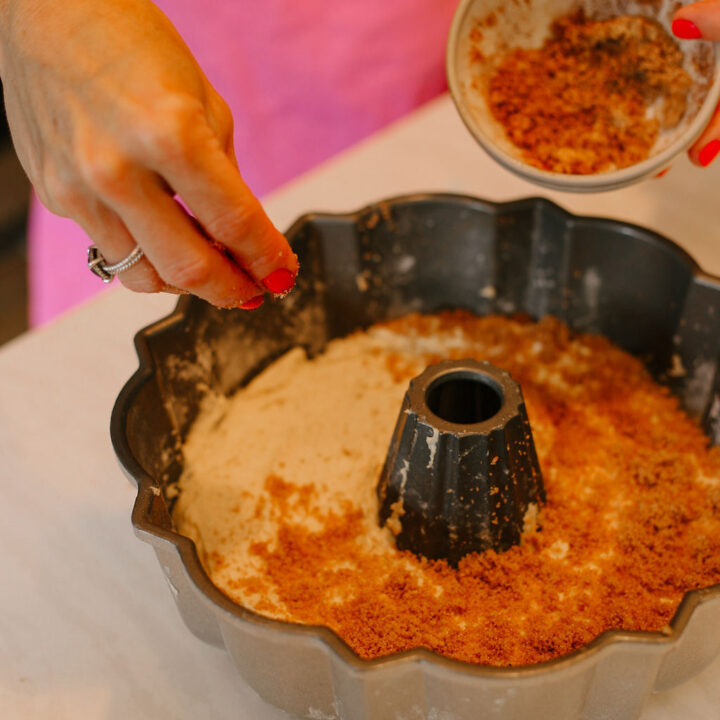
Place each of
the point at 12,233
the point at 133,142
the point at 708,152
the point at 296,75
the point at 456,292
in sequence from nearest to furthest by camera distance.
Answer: the point at 133,142, the point at 708,152, the point at 456,292, the point at 296,75, the point at 12,233

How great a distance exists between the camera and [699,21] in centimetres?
59

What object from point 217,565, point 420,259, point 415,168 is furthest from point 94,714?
point 415,168

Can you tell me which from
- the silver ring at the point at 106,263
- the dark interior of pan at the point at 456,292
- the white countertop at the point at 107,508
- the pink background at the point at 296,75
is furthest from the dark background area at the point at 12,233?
the silver ring at the point at 106,263

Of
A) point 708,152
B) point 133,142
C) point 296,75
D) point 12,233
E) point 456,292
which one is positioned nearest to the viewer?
point 133,142

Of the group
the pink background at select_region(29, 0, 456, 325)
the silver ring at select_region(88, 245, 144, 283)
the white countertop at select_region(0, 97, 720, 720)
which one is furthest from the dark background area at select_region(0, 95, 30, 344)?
the silver ring at select_region(88, 245, 144, 283)

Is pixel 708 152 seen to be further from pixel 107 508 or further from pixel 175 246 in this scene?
pixel 107 508

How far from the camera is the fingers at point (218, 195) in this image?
1.41 ft

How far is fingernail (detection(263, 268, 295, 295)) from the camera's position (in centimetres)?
53

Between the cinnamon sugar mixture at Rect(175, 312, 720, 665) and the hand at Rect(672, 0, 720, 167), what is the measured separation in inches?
8.6

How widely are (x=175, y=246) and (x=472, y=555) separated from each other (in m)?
0.32

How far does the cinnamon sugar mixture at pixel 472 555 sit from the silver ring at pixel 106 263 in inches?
8.4

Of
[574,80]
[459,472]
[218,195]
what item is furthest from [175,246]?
[574,80]

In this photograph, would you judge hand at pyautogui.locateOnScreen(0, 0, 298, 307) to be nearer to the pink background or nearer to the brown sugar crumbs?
the brown sugar crumbs

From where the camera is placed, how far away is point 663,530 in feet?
2.00
